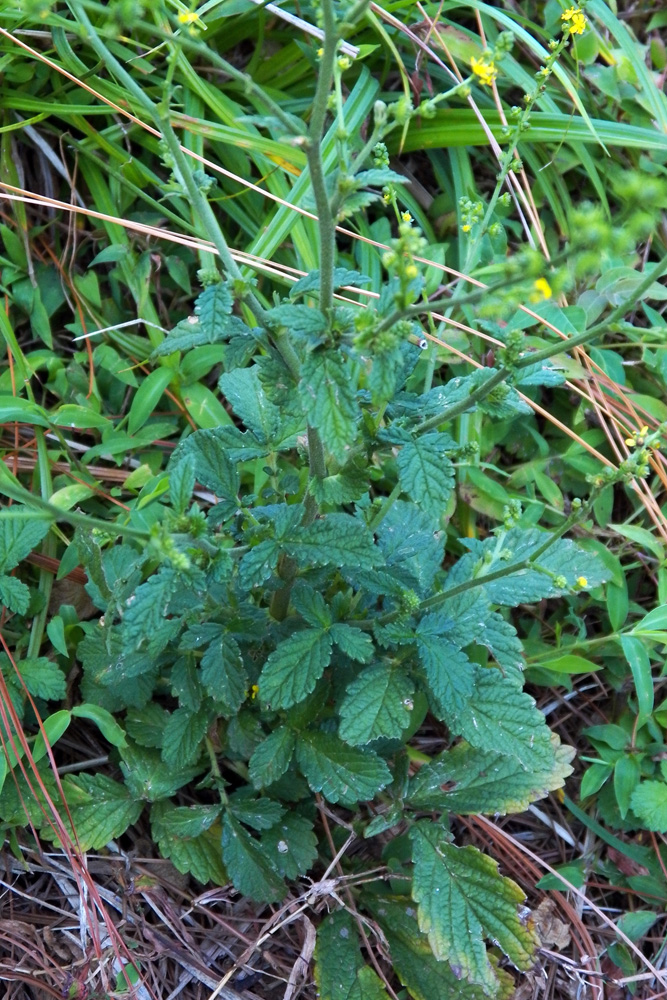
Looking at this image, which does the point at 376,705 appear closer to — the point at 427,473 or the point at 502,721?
the point at 502,721

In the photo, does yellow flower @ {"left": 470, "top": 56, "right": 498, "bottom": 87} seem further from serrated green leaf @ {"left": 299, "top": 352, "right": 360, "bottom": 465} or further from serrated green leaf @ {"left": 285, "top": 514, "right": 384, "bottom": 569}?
serrated green leaf @ {"left": 285, "top": 514, "right": 384, "bottom": 569}

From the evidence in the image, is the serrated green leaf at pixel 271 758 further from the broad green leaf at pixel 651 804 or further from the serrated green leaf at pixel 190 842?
the broad green leaf at pixel 651 804

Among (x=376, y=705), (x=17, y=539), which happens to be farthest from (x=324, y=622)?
(x=17, y=539)

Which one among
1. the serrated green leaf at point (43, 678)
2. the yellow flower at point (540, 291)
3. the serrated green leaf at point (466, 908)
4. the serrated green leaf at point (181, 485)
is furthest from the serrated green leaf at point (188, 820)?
the yellow flower at point (540, 291)

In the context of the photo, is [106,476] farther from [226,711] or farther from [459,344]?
[459,344]

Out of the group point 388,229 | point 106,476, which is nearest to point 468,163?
point 388,229

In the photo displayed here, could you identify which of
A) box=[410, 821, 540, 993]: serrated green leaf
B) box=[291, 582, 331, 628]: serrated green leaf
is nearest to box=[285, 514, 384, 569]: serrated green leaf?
box=[291, 582, 331, 628]: serrated green leaf
